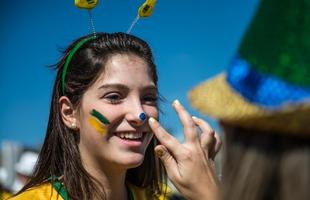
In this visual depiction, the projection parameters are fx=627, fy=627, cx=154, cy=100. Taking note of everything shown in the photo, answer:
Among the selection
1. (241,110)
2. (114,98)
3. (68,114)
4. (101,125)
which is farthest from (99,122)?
(241,110)

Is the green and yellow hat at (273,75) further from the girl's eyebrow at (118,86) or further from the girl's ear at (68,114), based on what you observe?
the girl's ear at (68,114)

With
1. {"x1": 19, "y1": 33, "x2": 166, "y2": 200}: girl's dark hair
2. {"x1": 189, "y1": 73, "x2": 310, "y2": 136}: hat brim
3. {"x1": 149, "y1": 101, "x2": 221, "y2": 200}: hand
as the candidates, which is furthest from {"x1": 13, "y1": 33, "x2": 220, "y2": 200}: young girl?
Result: {"x1": 189, "y1": 73, "x2": 310, "y2": 136}: hat brim

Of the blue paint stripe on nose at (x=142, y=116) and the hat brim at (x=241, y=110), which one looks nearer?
the hat brim at (x=241, y=110)

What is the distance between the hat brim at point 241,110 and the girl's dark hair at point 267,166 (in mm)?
21

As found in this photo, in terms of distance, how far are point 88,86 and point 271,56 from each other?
5.67 feet

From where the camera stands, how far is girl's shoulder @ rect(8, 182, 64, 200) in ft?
8.18

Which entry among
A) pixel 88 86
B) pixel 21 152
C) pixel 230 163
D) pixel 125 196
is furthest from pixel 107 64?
pixel 21 152

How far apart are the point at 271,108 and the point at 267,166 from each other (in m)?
0.09

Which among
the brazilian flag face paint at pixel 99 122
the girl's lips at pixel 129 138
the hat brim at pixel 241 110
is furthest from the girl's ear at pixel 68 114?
the hat brim at pixel 241 110

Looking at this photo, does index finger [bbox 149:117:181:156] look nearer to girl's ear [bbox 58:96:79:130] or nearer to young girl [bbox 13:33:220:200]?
young girl [bbox 13:33:220:200]

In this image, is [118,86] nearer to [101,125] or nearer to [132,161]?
[101,125]

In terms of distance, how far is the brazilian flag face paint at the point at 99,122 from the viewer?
2.50 m

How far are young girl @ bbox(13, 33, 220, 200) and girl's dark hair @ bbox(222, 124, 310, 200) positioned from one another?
150cm

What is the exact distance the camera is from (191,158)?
1.92m
